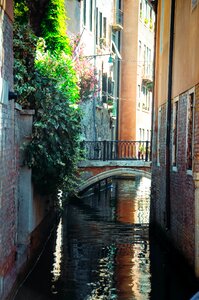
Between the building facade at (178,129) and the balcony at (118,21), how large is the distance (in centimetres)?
2371

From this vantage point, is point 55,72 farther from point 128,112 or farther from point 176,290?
A: point 128,112

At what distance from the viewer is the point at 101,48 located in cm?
4084

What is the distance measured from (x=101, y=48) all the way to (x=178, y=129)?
959 inches

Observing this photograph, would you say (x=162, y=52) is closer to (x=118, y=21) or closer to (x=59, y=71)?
(x=59, y=71)

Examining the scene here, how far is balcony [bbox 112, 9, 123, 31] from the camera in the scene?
4599 centimetres

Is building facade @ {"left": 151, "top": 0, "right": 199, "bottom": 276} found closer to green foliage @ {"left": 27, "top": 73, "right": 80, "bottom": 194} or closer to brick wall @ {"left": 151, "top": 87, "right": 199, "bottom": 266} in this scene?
brick wall @ {"left": 151, "top": 87, "right": 199, "bottom": 266}

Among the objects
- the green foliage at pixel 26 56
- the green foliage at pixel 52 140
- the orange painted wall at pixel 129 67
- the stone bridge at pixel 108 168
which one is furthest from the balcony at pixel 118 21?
the green foliage at pixel 26 56

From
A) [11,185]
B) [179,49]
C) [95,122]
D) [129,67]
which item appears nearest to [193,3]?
[179,49]

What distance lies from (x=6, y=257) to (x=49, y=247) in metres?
7.90

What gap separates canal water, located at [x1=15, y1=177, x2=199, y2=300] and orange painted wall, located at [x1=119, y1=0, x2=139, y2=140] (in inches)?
872

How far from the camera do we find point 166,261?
17.3 m

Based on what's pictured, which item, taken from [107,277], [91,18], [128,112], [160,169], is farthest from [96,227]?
[128,112]

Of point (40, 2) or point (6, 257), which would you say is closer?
point (6, 257)

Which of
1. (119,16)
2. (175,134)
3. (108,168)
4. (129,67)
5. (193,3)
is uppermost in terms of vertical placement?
(119,16)
